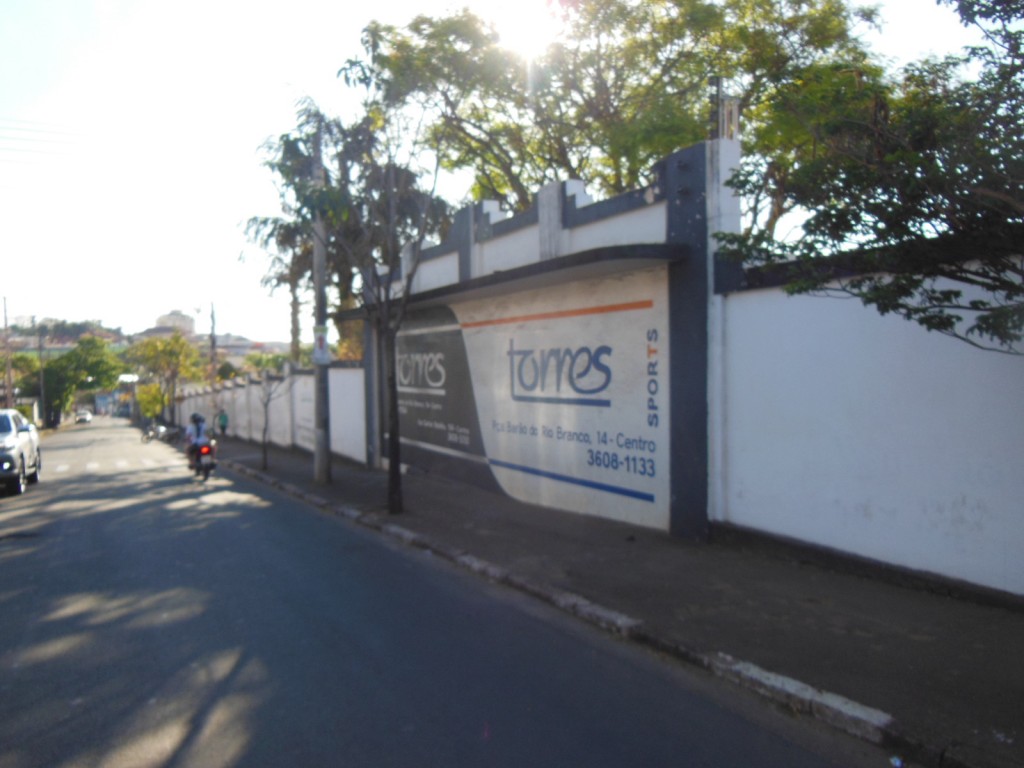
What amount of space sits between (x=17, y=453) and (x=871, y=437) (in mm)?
16190

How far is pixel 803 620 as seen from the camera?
242 inches

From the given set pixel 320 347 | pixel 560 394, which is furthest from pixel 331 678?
pixel 320 347

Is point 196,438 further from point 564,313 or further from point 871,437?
point 871,437

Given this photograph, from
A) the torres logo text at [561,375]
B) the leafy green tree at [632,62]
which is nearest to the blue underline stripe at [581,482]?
the torres logo text at [561,375]

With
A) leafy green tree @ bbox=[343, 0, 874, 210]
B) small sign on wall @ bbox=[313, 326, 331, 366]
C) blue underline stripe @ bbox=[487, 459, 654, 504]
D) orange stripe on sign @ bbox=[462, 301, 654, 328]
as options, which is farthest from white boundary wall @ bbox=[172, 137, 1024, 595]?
small sign on wall @ bbox=[313, 326, 331, 366]

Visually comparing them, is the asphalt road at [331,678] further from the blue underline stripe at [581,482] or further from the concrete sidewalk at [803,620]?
the blue underline stripe at [581,482]

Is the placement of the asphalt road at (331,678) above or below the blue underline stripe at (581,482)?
below

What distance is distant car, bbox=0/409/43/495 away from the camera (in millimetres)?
16016

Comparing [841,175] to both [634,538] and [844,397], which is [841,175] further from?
[634,538]

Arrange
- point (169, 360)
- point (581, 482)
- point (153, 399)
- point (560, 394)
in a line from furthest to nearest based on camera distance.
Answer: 1. point (153, 399)
2. point (169, 360)
3. point (560, 394)
4. point (581, 482)

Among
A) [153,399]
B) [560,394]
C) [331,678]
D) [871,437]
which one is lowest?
[153,399]

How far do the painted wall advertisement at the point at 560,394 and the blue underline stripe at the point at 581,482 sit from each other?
0.05 feet

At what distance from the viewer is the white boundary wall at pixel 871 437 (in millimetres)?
6238

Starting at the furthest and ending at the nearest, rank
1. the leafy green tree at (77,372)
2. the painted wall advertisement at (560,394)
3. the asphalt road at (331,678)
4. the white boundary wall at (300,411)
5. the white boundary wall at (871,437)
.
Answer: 1. the leafy green tree at (77,372)
2. the white boundary wall at (300,411)
3. the painted wall advertisement at (560,394)
4. the white boundary wall at (871,437)
5. the asphalt road at (331,678)
